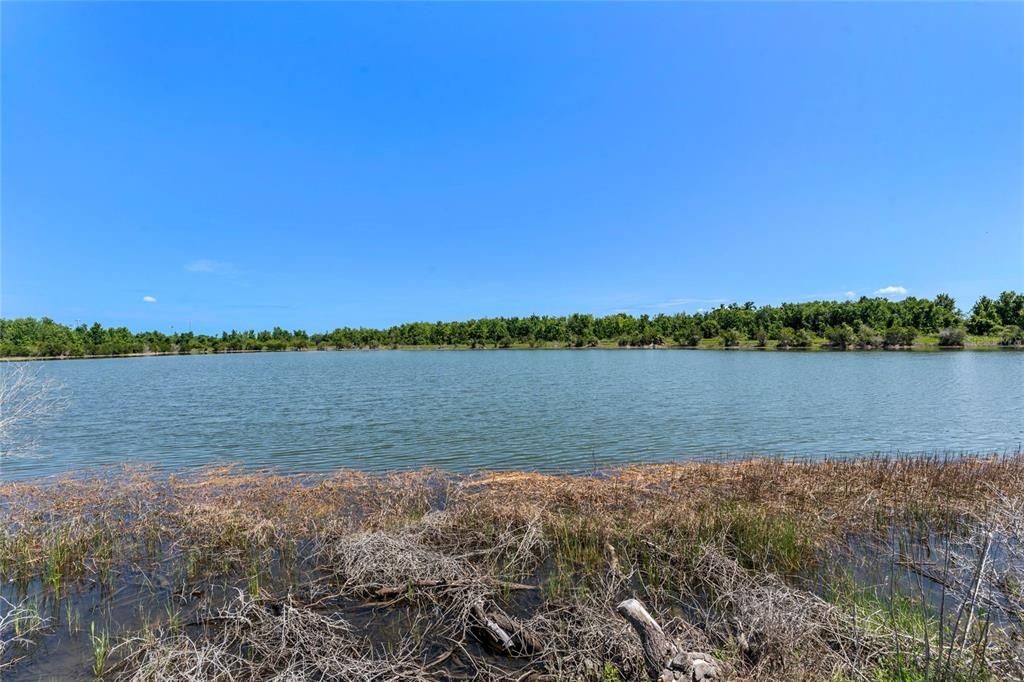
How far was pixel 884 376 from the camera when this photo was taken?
36094mm

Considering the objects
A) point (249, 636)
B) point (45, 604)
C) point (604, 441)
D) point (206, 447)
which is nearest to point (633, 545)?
point (249, 636)

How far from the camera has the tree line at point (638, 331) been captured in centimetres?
8381

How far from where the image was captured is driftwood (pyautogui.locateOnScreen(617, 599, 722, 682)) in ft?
12.8

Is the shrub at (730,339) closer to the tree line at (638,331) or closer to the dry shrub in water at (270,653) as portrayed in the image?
the tree line at (638,331)

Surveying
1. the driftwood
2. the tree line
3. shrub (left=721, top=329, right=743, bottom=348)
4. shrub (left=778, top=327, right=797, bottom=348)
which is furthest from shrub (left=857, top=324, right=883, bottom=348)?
the driftwood

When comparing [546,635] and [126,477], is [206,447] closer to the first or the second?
[126,477]

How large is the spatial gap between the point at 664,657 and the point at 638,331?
124m

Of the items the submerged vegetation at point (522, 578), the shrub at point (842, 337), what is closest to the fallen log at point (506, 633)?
the submerged vegetation at point (522, 578)

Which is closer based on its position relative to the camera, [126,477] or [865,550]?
[865,550]

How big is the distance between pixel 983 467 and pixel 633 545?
10.3 meters

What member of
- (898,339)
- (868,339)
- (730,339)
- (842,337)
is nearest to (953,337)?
(898,339)

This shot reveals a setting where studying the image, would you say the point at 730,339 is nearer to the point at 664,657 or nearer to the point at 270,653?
the point at 664,657

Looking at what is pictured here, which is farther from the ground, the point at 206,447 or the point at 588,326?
the point at 588,326

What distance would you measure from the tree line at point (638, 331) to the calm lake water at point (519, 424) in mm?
61794
